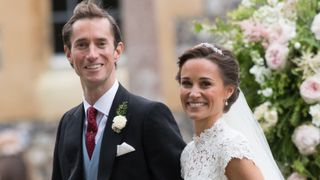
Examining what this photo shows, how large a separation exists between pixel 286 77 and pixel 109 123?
138 cm

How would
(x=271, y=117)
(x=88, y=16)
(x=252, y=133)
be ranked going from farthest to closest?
1. (x=271, y=117)
2. (x=252, y=133)
3. (x=88, y=16)

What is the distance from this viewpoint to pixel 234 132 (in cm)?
449

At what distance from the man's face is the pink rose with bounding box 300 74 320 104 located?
4.18 feet

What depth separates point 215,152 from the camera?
14.6ft

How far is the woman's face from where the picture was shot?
14.4 ft

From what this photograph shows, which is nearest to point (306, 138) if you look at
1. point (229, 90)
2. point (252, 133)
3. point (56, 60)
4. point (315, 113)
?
point (315, 113)

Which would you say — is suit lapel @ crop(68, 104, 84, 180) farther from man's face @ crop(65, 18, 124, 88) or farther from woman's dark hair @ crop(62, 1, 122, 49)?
woman's dark hair @ crop(62, 1, 122, 49)

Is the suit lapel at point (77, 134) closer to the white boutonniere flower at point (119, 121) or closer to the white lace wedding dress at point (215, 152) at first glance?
the white boutonniere flower at point (119, 121)

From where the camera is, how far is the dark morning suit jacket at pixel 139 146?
461 centimetres

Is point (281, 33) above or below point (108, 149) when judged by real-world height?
above

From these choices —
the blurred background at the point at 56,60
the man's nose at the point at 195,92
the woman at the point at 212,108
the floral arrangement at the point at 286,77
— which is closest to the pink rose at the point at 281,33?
the floral arrangement at the point at 286,77

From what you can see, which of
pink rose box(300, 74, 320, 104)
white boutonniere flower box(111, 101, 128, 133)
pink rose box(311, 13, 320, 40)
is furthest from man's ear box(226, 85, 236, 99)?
pink rose box(311, 13, 320, 40)

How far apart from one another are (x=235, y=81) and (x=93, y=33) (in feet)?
2.18

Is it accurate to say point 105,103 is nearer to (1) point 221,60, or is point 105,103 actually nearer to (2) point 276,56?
(1) point 221,60
